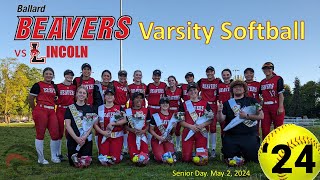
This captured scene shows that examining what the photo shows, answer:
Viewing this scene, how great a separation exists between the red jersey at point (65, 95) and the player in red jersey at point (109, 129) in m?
0.88

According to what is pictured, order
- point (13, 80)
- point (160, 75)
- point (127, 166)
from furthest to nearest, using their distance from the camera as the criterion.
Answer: point (13, 80)
point (160, 75)
point (127, 166)

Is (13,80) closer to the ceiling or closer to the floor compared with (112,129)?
closer to the ceiling

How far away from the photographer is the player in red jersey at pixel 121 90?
9156 mm

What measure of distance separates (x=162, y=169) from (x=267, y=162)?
258 centimetres

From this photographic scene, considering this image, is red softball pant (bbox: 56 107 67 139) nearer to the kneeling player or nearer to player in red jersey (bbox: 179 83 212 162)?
player in red jersey (bbox: 179 83 212 162)

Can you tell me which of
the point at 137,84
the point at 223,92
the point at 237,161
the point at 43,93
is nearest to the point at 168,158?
the point at 237,161

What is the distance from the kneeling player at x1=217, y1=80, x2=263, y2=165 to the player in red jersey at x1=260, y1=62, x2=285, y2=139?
1.15 m

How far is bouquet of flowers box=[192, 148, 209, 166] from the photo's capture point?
7.46 metres

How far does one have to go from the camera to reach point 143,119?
7.93 meters

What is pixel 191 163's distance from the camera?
7.73 meters

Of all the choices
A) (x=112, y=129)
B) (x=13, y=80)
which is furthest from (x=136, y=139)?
(x=13, y=80)

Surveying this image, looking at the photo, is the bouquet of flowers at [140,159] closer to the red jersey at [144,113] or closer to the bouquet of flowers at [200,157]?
the red jersey at [144,113]

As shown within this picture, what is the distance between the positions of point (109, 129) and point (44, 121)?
1.51 m

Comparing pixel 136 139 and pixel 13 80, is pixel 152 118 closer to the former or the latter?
pixel 136 139
